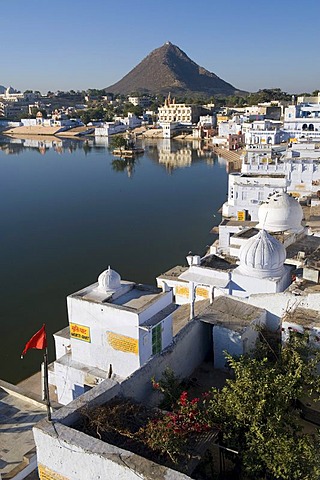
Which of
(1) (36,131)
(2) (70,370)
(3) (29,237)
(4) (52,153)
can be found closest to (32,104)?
(1) (36,131)

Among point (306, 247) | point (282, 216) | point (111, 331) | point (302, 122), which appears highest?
point (302, 122)

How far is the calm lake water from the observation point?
16.1 meters

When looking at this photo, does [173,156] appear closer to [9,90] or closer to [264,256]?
[264,256]

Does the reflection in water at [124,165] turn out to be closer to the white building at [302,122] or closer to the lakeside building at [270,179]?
the white building at [302,122]

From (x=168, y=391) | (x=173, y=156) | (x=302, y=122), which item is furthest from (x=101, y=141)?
(x=168, y=391)

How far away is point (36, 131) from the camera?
83688 millimetres

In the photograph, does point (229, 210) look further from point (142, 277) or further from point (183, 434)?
point (183, 434)

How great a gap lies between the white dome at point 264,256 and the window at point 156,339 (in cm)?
330

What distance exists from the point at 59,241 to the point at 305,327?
693 inches

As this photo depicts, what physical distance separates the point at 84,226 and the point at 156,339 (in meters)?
18.5

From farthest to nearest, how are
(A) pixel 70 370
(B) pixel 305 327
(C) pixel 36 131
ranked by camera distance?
(C) pixel 36 131
(A) pixel 70 370
(B) pixel 305 327

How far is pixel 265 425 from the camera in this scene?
514cm

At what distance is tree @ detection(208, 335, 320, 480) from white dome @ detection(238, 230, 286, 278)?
4.85 metres

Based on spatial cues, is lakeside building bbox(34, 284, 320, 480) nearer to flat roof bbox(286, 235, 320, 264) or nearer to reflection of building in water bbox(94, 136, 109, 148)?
flat roof bbox(286, 235, 320, 264)
